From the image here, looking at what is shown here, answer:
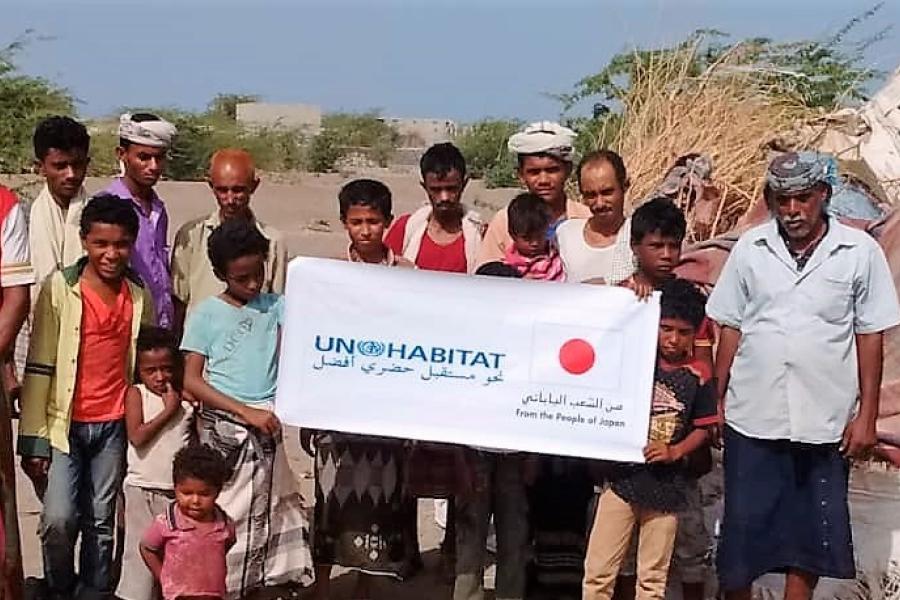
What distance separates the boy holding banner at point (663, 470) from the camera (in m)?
4.82

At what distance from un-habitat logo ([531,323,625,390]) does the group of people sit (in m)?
0.17

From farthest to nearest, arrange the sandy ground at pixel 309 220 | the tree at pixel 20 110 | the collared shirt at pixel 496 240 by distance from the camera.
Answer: the tree at pixel 20 110 → the sandy ground at pixel 309 220 → the collared shirt at pixel 496 240

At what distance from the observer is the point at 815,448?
15.6ft

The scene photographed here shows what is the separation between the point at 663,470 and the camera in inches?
192

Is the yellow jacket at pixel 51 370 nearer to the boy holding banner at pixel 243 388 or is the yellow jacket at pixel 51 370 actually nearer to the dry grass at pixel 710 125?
the boy holding banner at pixel 243 388

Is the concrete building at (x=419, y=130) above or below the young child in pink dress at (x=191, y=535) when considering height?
above

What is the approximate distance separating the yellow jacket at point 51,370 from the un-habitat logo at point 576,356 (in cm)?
166

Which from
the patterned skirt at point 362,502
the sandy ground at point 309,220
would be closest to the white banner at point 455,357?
the patterned skirt at point 362,502

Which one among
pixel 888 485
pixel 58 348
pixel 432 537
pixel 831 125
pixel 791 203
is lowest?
pixel 432 537

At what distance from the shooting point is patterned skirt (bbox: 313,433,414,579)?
17.1ft

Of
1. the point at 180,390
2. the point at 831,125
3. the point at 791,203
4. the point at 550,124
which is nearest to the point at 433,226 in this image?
the point at 550,124

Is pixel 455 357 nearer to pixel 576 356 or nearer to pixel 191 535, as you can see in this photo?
pixel 576 356

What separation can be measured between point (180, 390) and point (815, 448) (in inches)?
89.9

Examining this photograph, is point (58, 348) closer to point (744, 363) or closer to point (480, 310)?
point (480, 310)
